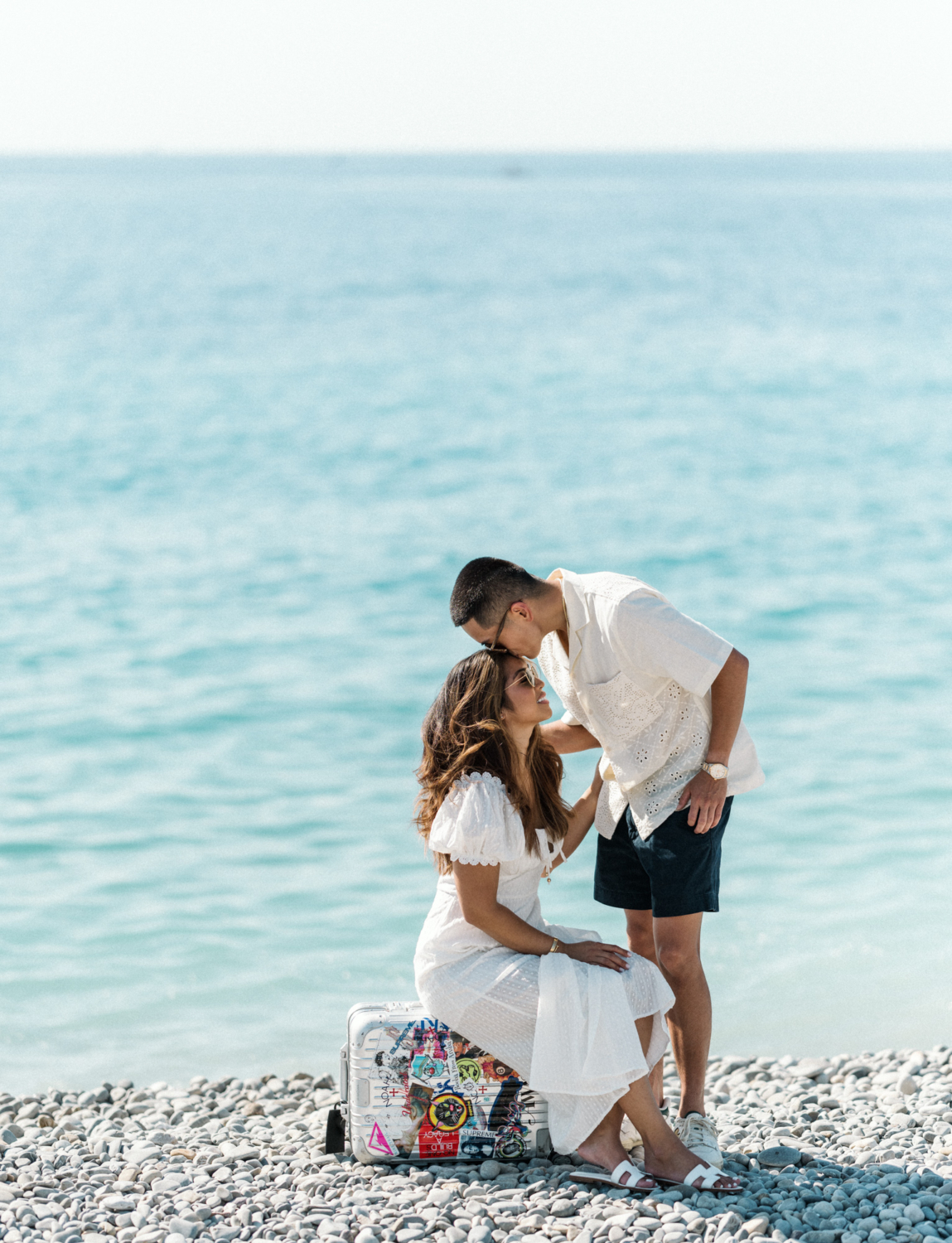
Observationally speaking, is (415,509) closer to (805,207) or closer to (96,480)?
(96,480)

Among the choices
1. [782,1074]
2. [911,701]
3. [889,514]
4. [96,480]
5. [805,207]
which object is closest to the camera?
[782,1074]

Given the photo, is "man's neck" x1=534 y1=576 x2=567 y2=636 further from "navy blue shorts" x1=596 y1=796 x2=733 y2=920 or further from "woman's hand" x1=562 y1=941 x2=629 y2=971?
"woman's hand" x1=562 y1=941 x2=629 y2=971

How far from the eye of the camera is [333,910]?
675 centimetres

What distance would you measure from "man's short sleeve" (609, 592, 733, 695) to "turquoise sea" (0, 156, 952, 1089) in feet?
8.76

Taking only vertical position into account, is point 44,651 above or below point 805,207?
below

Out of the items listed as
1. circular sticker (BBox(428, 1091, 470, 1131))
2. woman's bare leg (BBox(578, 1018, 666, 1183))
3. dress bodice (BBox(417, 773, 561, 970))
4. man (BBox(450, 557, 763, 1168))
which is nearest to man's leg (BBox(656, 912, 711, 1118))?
man (BBox(450, 557, 763, 1168))

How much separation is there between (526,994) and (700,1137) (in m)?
0.61

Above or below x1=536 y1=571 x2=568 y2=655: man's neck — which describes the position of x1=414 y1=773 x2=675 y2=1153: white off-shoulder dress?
below

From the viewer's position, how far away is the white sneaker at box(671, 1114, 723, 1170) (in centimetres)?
340

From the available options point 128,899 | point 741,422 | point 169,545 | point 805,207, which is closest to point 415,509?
point 169,545

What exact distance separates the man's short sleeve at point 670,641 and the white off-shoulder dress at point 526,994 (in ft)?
1.68

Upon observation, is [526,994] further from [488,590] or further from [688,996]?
[488,590]

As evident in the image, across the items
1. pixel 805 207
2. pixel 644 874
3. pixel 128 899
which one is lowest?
pixel 128 899

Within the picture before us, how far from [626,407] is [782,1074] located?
2023 cm
